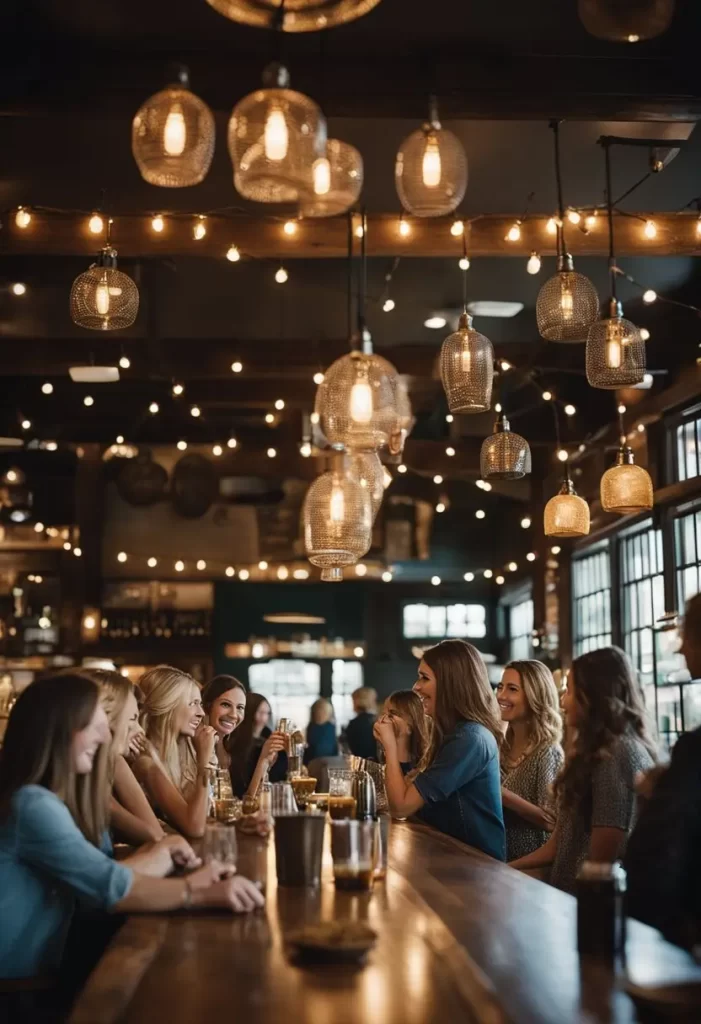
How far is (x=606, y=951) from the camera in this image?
2088 mm

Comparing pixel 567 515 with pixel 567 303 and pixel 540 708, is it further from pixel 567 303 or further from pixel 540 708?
pixel 567 303

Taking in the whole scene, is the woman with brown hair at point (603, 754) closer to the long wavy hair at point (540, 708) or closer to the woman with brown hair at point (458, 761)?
the woman with brown hair at point (458, 761)

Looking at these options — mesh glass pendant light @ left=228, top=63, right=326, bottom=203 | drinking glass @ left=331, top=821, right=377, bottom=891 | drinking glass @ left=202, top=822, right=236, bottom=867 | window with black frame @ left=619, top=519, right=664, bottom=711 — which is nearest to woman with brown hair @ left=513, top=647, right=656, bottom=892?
drinking glass @ left=331, top=821, right=377, bottom=891

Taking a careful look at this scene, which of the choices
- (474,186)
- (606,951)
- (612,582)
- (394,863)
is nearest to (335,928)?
(606,951)

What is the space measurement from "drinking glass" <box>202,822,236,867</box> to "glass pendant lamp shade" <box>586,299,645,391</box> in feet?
7.55

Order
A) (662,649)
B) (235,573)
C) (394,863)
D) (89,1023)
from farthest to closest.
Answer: (235,573) < (662,649) < (394,863) < (89,1023)

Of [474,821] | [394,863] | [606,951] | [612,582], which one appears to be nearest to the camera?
[606,951]

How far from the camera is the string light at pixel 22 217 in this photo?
19.3 feet

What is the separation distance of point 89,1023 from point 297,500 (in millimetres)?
12611

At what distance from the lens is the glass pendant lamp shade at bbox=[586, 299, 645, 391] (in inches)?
174

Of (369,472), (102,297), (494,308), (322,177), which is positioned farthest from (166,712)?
(494,308)

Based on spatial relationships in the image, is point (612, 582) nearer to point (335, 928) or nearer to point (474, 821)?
point (474, 821)

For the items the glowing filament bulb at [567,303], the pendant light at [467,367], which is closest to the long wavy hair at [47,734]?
the pendant light at [467,367]

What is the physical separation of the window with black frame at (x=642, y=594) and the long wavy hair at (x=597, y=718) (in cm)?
514
